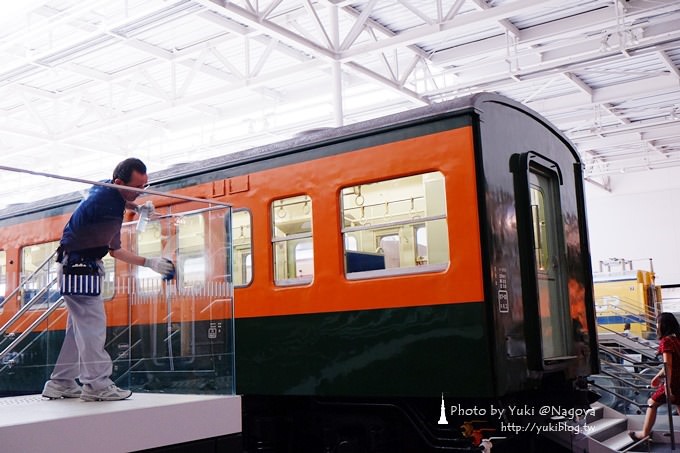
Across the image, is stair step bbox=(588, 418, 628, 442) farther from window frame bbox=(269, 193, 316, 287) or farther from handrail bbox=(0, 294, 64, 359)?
handrail bbox=(0, 294, 64, 359)

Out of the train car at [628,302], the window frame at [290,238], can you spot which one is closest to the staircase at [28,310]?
the window frame at [290,238]

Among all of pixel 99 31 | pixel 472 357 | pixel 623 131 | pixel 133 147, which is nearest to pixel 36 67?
pixel 99 31

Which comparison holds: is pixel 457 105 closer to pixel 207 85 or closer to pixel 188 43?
pixel 188 43

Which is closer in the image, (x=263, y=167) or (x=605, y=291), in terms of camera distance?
(x=263, y=167)

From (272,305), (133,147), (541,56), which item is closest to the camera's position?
(272,305)

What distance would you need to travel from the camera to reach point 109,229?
4695 mm

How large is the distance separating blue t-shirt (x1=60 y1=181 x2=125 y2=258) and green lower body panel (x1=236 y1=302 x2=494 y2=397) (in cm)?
239

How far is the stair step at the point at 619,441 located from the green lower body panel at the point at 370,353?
3.14 metres

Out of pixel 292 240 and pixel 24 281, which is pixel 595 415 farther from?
pixel 24 281

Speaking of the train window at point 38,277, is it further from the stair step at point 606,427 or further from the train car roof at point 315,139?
the stair step at point 606,427

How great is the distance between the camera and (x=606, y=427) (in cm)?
835

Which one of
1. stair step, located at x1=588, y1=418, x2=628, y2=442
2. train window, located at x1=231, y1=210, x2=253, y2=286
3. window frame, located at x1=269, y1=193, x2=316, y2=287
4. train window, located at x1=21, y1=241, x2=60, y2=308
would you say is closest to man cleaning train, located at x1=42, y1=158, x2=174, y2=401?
train window, located at x1=21, y1=241, x2=60, y2=308

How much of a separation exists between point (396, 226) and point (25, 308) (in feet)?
9.58

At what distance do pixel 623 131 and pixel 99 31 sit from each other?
1426 centimetres
